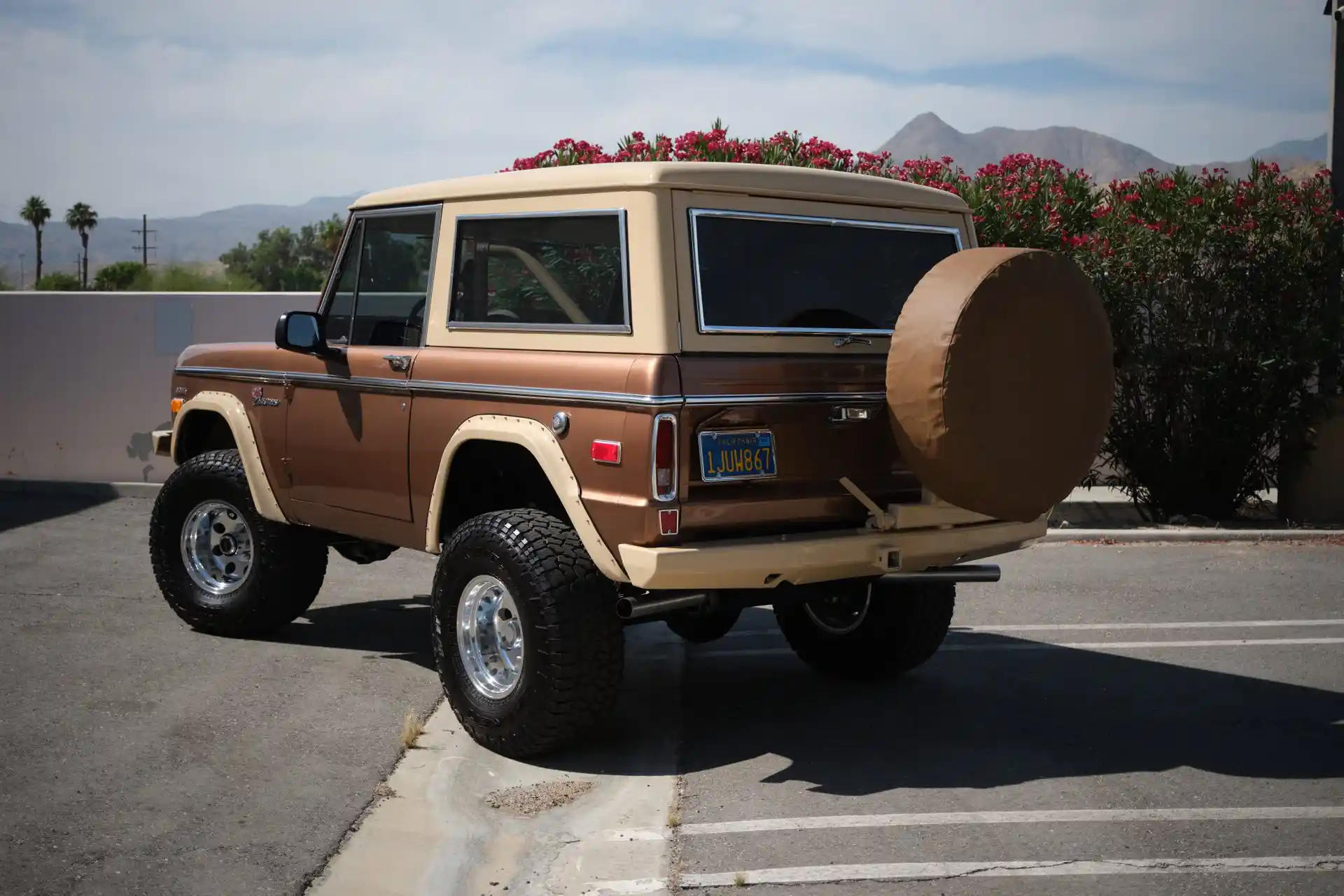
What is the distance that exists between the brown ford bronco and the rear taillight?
0.04 feet

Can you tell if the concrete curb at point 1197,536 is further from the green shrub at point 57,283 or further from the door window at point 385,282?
the green shrub at point 57,283

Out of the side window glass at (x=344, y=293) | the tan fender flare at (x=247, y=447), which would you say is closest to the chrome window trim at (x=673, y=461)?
the side window glass at (x=344, y=293)

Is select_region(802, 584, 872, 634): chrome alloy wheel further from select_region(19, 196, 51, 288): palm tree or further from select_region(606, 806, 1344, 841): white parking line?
select_region(19, 196, 51, 288): palm tree

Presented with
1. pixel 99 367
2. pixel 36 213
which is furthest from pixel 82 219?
pixel 99 367

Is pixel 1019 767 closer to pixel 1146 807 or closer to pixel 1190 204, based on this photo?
pixel 1146 807

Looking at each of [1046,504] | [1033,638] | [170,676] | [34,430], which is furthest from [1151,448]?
[34,430]

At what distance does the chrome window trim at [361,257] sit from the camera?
6445mm

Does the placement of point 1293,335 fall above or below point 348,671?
above

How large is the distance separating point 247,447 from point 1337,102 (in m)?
9.59

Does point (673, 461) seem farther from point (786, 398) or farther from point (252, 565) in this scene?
point (252, 565)

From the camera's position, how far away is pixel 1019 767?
555 centimetres

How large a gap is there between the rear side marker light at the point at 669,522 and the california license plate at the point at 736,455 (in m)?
0.20

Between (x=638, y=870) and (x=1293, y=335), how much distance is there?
28.6ft

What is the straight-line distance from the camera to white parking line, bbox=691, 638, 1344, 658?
7.66 meters
